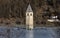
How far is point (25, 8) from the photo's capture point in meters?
15.2

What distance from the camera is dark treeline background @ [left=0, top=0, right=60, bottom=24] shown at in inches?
586

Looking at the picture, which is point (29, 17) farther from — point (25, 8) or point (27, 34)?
point (27, 34)

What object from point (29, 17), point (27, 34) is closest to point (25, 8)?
point (29, 17)

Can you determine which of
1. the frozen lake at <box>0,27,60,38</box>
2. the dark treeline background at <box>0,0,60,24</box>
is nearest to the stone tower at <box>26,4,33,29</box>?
the dark treeline background at <box>0,0,60,24</box>

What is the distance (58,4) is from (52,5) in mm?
487

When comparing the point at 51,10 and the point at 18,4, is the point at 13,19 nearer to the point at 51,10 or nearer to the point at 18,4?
the point at 18,4

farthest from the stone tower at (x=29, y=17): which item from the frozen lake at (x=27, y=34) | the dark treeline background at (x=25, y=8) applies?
the frozen lake at (x=27, y=34)

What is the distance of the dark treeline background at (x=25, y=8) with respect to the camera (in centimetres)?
1489

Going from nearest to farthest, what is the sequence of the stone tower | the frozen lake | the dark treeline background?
1. the frozen lake
2. the stone tower
3. the dark treeline background

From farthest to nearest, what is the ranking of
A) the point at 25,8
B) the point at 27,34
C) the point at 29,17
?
the point at 25,8
the point at 29,17
the point at 27,34

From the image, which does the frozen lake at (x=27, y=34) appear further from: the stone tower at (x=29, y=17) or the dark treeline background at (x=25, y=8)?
the dark treeline background at (x=25, y=8)

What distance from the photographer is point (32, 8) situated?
1517cm

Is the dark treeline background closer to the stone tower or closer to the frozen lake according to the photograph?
the stone tower

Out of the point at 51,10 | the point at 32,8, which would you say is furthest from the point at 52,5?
the point at 32,8
